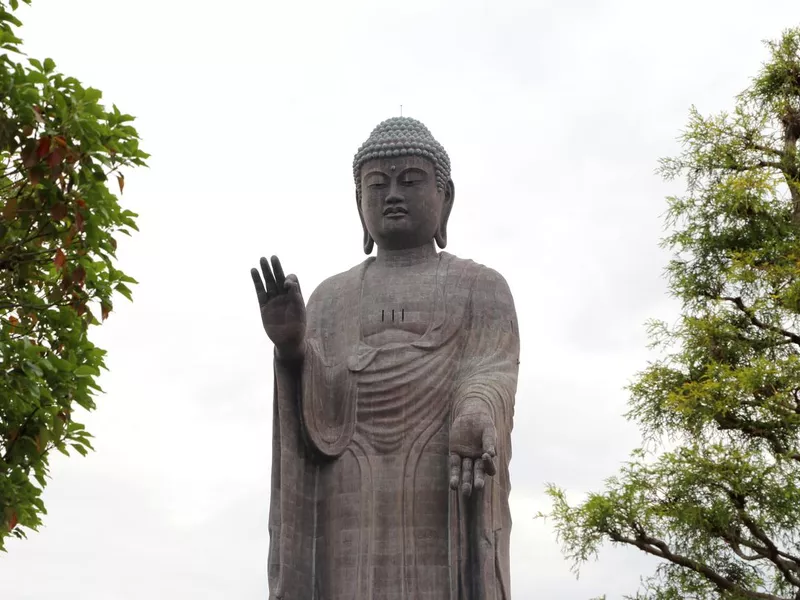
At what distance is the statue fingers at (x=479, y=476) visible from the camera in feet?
33.9

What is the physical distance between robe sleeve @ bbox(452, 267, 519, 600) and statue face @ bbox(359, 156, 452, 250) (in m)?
0.72

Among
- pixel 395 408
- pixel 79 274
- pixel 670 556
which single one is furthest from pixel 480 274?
pixel 670 556

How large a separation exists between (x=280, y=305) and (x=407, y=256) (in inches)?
68.2

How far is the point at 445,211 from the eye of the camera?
40.9 ft

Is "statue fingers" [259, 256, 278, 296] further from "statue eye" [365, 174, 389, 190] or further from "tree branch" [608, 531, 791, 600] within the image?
"tree branch" [608, 531, 791, 600]

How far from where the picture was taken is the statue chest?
38.3ft

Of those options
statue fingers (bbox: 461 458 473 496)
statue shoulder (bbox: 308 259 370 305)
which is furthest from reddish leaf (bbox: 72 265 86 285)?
statue fingers (bbox: 461 458 473 496)

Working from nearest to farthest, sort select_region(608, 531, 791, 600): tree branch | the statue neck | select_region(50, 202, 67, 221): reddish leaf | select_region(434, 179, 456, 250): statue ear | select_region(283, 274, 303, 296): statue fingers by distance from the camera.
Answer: select_region(50, 202, 67, 221): reddish leaf < select_region(283, 274, 303, 296): statue fingers < the statue neck < select_region(434, 179, 456, 250): statue ear < select_region(608, 531, 791, 600): tree branch

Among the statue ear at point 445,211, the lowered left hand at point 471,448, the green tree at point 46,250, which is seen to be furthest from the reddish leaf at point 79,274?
the statue ear at point 445,211

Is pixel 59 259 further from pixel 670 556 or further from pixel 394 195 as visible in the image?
pixel 670 556

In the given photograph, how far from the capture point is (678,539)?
64.7 feet

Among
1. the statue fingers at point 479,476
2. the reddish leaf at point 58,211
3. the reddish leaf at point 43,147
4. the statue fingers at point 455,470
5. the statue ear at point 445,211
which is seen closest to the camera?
the reddish leaf at point 43,147

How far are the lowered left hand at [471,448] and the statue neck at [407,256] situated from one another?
6.59ft

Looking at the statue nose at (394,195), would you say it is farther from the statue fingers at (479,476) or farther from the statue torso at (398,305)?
the statue fingers at (479,476)
